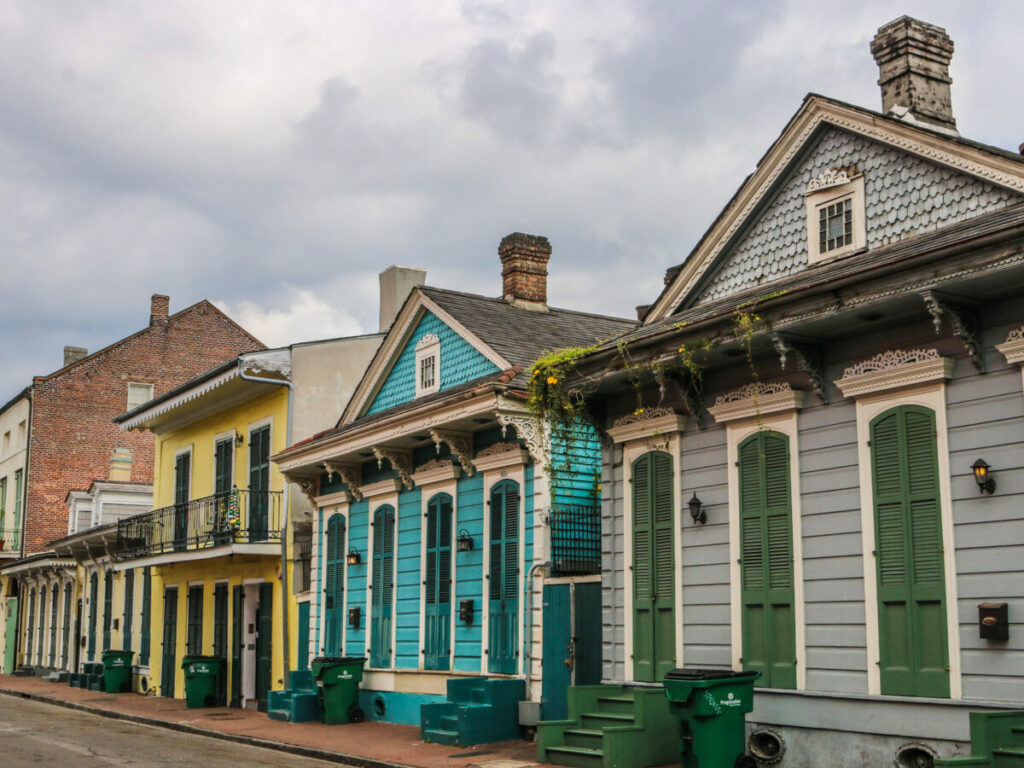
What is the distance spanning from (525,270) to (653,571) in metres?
8.34

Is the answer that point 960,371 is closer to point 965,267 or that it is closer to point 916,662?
point 965,267

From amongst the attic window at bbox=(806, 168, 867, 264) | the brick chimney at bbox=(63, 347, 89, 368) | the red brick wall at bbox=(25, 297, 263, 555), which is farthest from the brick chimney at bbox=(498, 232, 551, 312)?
the brick chimney at bbox=(63, 347, 89, 368)

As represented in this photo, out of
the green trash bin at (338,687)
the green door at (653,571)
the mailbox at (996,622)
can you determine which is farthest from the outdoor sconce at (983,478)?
the green trash bin at (338,687)

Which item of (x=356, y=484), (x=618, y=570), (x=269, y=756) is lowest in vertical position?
(x=269, y=756)

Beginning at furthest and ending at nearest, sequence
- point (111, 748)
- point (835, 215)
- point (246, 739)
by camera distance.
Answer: point (246, 739) < point (111, 748) < point (835, 215)

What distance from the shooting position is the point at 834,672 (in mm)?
10164

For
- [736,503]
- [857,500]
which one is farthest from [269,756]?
[857,500]

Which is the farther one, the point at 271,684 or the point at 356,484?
the point at 271,684

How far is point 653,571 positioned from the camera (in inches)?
485

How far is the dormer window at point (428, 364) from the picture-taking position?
57.9ft

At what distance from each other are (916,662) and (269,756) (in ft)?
26.3

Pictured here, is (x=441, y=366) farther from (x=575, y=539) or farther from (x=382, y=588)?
(x=575, y=539)

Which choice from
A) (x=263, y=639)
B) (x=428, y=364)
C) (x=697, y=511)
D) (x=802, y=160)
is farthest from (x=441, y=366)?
(x=263, y=639)

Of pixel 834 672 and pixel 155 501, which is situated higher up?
pixel 155 501
